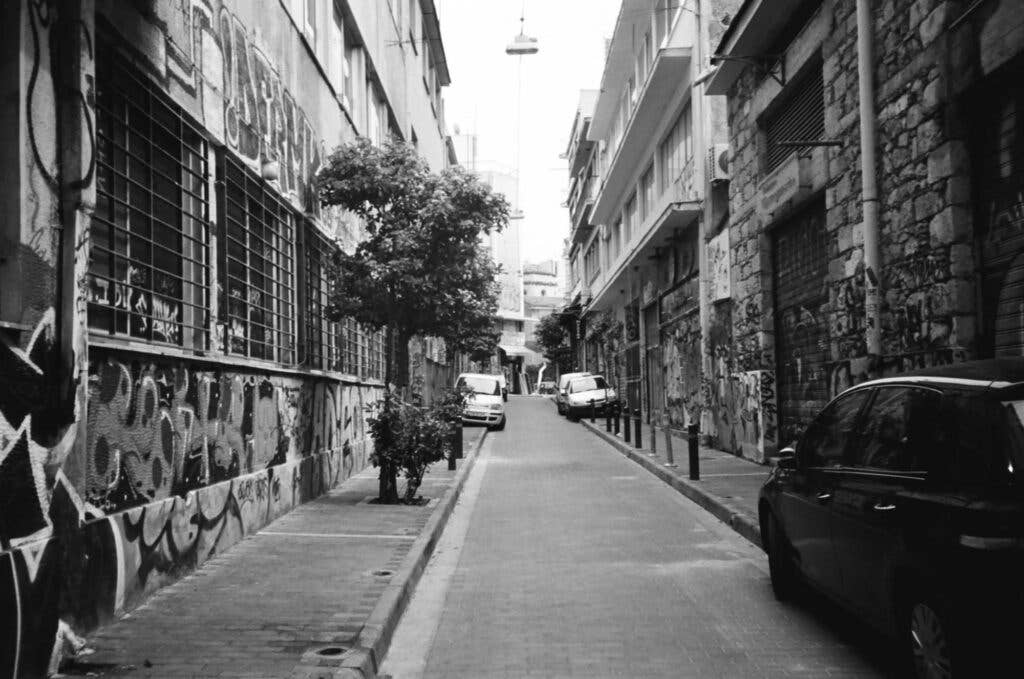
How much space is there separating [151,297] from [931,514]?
5.84 meters

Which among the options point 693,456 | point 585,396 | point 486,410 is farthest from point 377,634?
point 585,396

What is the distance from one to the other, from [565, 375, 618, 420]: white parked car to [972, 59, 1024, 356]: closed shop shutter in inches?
968

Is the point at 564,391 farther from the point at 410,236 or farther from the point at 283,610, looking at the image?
the point at 283,610

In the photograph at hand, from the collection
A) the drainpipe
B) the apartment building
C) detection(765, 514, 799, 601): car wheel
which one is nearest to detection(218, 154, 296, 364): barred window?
detection(765, 514, 799, 601): car wheel

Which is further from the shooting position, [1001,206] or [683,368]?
[683,368]

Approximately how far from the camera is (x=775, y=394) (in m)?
15.8

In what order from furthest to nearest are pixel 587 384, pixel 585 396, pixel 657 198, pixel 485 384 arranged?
pixel 587 384 < pixel 585 396 < pixel 485 384 < pixel 657 198

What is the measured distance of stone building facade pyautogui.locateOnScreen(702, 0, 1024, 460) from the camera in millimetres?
8617

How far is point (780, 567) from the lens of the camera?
6766mm

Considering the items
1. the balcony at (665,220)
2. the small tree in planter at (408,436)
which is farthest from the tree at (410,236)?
the balcony at (665,220)

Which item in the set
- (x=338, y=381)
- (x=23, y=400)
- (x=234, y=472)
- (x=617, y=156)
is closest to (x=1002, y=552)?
(x=23, y=400)

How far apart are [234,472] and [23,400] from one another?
4.22 metres

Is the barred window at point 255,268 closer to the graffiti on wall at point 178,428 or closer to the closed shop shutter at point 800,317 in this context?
the graffiti on wall at point 178,428

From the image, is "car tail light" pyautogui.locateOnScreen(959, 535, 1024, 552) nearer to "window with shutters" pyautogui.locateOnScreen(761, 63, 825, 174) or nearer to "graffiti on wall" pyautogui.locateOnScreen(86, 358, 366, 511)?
"graffiti on wall" pyautogui.locateOnScreen(86, 358, 366, 511)
